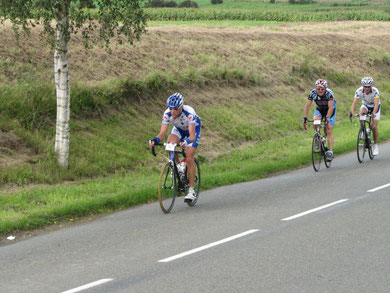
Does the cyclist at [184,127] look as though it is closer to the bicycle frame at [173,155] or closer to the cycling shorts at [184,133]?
the cycling shorts at [184,133]

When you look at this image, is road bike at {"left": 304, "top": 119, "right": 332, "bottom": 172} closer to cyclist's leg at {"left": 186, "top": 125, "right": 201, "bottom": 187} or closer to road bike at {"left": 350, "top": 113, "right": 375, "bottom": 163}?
road bike at {"left": 350, "top": 113, "right": 375, "bottom": 163}

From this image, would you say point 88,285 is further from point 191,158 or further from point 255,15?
point 255,15

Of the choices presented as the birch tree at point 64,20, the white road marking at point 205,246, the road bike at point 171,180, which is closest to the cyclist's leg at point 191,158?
the road bike at point 171,180

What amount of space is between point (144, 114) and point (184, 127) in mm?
8328

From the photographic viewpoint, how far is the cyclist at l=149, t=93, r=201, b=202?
37.0 ft

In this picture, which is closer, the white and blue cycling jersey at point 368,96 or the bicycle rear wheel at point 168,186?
the bicycle rear wheel at point 168,186

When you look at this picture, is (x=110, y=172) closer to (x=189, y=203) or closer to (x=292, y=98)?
(x=189, y=203)

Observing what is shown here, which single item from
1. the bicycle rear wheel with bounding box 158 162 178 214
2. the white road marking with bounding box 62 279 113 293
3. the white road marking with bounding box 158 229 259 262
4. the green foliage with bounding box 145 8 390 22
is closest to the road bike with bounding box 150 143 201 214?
the bicycle rear wheel with bounding box 158 162 178 214

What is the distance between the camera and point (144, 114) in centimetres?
2002

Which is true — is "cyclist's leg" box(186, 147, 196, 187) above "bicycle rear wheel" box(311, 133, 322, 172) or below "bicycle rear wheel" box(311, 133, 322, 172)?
above

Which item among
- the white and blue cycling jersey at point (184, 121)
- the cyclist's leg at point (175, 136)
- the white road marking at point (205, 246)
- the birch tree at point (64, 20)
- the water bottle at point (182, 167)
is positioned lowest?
the white road marking at point (205, 246)

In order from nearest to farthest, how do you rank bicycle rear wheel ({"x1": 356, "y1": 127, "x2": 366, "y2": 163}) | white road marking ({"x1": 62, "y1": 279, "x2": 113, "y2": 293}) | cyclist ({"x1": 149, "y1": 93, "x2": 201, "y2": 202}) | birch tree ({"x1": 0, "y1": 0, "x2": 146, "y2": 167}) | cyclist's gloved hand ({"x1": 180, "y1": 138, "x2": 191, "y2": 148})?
white road marking ({"x1": 62, "y1": 279, "x2": 113, "y2": 293})
cyclist's gloved hand ({"x1": 180, "y1": 138, "x2": 191, "y2": 148})
cyclist ({"x1": 149, "y1": 93, "x2": 201, "y2": 202})
birch tree ({"x1": 0, "y1": 0, "x2": 146, "y2": 167})
bicycle rear wheel ({"x1": 356, "y1": 127, "x2": 366, "y2": 163})

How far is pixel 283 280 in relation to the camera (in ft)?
23.1

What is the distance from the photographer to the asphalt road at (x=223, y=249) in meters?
7.01
